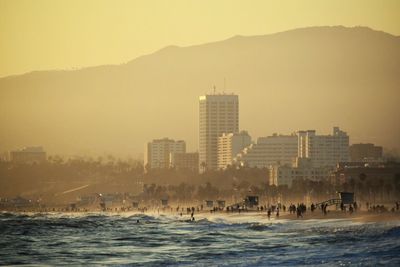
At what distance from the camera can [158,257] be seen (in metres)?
70.4

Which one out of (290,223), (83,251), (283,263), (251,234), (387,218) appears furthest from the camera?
(290,223)

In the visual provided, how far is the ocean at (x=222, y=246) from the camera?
64.8m

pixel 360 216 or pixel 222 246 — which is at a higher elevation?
pixel 360 216

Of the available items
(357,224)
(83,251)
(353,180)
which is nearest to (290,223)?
(357,224)

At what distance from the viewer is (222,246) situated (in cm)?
7919

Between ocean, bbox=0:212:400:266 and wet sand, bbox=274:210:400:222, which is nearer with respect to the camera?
ocean, bbox=0:212:400:266

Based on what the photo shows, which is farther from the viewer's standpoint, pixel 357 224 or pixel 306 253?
pixel 357 224

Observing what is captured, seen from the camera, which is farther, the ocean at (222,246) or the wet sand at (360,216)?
the wet sand at (360,216)

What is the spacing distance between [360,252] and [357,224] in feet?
104

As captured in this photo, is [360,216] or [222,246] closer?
[222,246]

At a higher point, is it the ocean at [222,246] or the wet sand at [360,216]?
the wet sand at [360,216]

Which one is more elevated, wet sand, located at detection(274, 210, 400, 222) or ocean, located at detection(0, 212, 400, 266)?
wet sand, located at detection(274, 210, 400, 222)

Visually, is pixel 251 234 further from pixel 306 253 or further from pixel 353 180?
pixel 353 180

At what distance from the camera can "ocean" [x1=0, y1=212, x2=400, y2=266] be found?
213 feet
